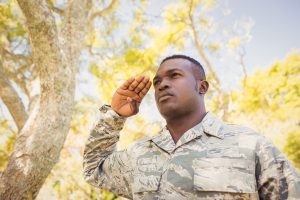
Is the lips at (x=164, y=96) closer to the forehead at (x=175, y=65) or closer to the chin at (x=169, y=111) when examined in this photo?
the chin at (x=169, y=111)

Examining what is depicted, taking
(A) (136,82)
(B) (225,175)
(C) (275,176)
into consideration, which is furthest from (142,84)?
(C) (275,176)

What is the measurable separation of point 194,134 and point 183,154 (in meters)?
0.15

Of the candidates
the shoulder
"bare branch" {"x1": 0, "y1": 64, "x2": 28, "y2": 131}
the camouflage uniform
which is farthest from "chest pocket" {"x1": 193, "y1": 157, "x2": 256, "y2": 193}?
"bare branch" {"x1": 0, "y1": 64, "x2": 28, "y2": 131}

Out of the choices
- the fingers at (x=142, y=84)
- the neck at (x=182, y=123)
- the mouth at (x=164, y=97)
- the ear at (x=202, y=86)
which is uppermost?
the ear at (x=202, y=86)

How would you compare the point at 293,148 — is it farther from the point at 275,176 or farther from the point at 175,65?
the point at 275,176

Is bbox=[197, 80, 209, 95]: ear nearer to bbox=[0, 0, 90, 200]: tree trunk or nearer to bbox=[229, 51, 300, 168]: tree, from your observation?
bbox=[0, 0, 90, 200]: tree trunk

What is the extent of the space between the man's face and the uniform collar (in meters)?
0.12

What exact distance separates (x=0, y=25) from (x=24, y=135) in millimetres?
4497

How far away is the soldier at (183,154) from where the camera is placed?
1.40 metres

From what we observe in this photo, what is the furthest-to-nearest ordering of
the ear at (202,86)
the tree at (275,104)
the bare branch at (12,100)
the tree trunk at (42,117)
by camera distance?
the tree at (275,104) < the bare branch at (12,100) < the tree trunk at (42,117) < the ear at (202,86)

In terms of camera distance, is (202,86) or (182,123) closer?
(182,123)

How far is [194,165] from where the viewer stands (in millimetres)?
1534

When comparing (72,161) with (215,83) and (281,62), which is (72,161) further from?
(281,62)

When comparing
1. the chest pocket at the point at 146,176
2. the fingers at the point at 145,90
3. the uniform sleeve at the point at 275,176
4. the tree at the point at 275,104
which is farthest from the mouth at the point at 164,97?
the tree at the point at 275,104
